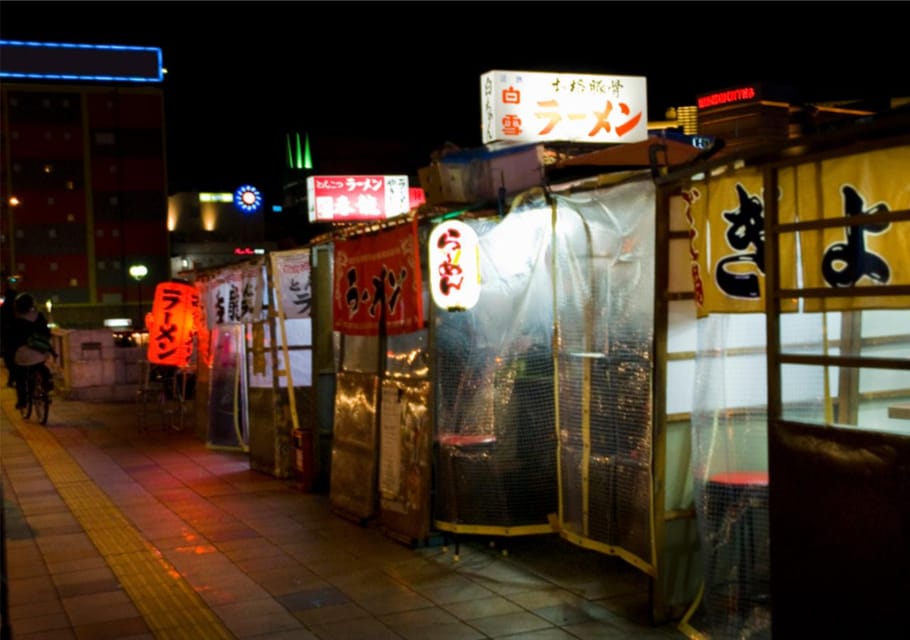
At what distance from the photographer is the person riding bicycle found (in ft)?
66.6

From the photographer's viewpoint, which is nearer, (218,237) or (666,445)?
(666,445)

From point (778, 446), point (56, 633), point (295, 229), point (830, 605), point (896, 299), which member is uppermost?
point (295, 229)

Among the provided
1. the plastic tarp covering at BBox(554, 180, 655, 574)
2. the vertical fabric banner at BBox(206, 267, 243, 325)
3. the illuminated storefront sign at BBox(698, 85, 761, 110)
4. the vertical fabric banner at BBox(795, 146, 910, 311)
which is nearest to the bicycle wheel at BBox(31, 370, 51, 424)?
the vertical fabric banner at BBox(206, 267, 243, 325)

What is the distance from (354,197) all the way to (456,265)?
61.9ft

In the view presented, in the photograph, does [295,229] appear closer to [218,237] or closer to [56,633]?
[218,237]

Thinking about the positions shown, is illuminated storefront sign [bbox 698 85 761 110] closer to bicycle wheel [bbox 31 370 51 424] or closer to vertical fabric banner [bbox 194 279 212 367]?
vertical fabric banner [bbox 194 279 212 367]

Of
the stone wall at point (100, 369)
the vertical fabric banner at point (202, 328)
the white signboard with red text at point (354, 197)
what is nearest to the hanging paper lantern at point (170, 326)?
the vertical fabric banner at point (202, 328)

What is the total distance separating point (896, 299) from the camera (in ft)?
16.4

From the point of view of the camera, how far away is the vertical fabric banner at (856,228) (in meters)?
5.02

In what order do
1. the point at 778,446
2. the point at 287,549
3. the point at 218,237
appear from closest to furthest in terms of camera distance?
the point at 778,446
the point at 287,549
the point at 218,237

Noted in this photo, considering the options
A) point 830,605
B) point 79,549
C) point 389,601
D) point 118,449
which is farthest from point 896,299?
point 118,449

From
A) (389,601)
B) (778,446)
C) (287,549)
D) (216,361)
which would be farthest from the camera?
(216,361)

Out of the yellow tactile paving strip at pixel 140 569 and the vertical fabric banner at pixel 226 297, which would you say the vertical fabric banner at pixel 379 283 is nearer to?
the yellow tactile paving strip at pixel 140 569

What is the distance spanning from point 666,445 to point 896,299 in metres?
2.57
